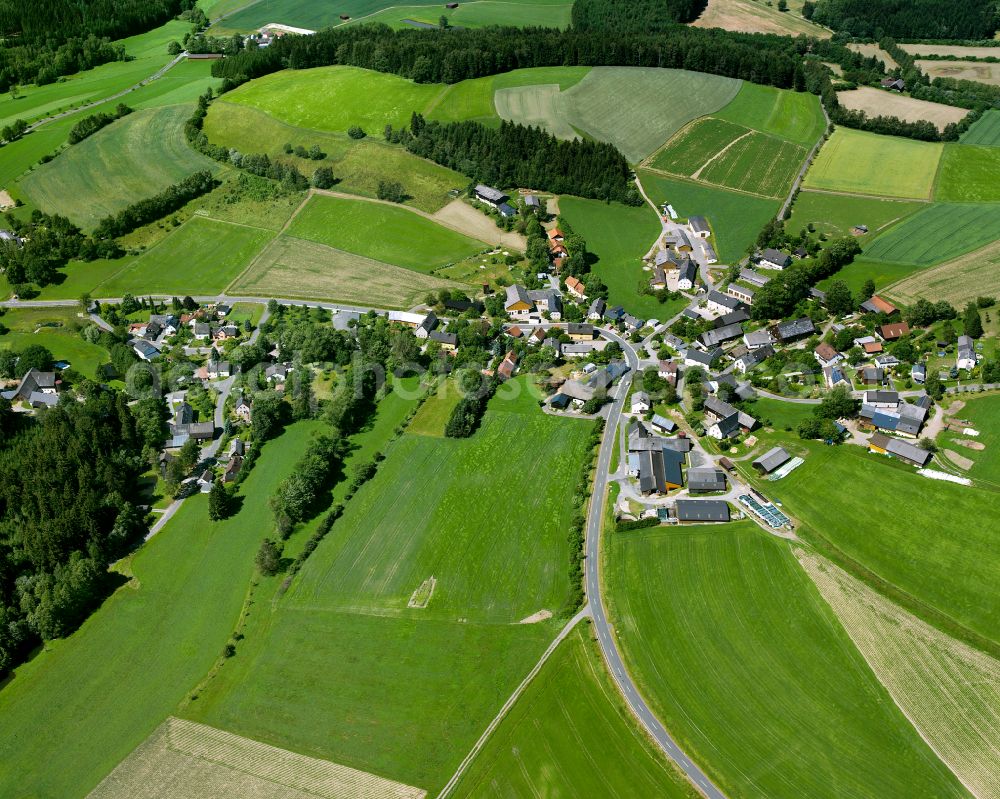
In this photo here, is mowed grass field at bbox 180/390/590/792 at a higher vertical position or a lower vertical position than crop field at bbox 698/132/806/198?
lower

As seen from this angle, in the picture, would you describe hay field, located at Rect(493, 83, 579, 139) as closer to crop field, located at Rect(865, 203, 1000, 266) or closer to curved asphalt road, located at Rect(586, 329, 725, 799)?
crop field, located at Rect(865, 203, 1000, 266)

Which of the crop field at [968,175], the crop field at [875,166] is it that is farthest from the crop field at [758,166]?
the crop field at [968,175]

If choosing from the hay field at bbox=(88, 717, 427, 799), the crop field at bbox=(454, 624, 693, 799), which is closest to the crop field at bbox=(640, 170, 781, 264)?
the crop field at bbox=(454, 624, 693, 799)

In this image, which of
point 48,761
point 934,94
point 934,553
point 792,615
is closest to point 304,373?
point 48,761

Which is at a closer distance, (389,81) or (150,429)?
(150,429)

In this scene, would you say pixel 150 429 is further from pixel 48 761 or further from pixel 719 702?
pixel 719 702

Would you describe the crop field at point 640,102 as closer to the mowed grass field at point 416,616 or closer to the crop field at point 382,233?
the crop field at point 382,233
